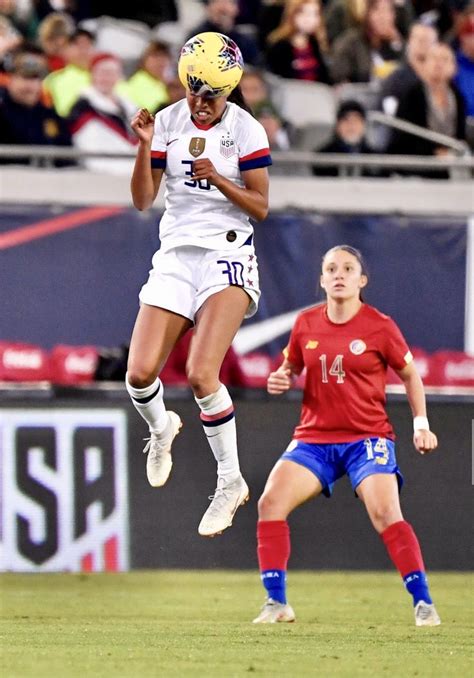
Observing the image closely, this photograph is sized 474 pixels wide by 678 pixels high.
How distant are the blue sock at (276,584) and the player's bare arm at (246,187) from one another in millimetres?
1959

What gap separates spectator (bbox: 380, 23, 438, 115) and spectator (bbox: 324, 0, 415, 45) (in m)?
0.86

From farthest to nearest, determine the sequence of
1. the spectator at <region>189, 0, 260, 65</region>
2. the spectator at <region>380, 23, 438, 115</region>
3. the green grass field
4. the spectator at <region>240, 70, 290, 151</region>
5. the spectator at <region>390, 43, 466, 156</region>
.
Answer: the spectator at <region>189, 0, 260, 65</region> → the spectator at <region>380, 23, 438, 115</region> → the spectator at <region>390, 43, 466, 156</region> → the spectator at <region>240, 70, 290, 151</region> → the green grass field

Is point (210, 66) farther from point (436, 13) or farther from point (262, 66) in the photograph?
point (436, 13)

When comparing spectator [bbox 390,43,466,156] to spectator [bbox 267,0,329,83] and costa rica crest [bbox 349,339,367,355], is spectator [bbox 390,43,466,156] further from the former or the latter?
costa rica crest [bbox 349,339,367,355]

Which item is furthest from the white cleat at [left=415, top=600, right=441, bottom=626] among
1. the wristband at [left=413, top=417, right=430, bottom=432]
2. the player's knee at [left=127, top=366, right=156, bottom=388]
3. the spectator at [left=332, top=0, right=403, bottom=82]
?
the spectator at [left=332, top=0, right=403, bottom=82]

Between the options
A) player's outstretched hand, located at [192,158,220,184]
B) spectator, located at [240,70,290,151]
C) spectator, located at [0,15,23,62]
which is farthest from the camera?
spectator, located at [240,70,290,151]

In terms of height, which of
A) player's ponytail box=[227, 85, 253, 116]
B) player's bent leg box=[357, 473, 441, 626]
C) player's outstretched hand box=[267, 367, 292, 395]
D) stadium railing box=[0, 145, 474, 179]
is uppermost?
player's ponytail box=[227, 85, 253, 116]

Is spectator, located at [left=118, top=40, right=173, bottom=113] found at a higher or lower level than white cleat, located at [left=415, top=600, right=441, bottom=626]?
higher

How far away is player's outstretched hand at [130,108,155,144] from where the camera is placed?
772 cm

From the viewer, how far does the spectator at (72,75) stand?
15.2m

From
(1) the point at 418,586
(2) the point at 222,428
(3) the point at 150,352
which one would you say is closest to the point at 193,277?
(3) the point at 150,352

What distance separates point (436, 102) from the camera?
15.8 meters

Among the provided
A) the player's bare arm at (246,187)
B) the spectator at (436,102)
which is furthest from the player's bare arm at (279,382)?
the spectator at (436,102)

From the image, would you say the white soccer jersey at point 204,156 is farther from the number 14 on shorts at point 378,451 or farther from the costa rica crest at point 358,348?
the number 14 on shorts at point 378,451
